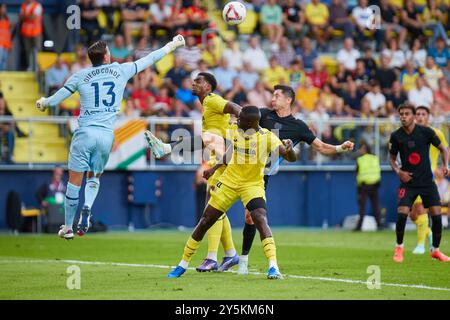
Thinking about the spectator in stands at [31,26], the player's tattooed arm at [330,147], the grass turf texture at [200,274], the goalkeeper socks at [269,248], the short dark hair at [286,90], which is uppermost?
the spectator in stands at [31,26]

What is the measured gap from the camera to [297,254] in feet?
62.6

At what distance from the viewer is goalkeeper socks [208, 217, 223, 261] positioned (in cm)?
1508

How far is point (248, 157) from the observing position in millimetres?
13609

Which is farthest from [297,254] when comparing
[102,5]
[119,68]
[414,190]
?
[102,5]

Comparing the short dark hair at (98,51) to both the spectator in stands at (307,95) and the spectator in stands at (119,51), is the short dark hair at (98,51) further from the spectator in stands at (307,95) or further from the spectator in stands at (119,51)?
the spectator in stands at (307,95)

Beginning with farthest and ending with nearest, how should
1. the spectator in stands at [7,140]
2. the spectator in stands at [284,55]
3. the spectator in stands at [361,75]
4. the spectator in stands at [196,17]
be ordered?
the spectator in stands at [361,75] → the spectator in stands at [284,55] → the spectator in stands at [196,17] → the spectator in stands at [7,140]

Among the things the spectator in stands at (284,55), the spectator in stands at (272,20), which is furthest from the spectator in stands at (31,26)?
the spectator in stands at (284,55)

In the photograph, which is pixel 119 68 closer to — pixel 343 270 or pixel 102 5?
pixel 343 270

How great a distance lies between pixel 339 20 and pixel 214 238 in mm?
18934

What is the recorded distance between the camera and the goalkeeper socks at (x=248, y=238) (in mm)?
14953

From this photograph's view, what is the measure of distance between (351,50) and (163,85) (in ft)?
20.9

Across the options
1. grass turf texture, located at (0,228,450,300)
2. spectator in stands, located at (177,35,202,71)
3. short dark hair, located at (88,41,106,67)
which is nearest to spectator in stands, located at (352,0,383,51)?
spectator in stands, located at (177,35,202,71)

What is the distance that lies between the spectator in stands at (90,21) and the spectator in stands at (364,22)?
8.63 m
